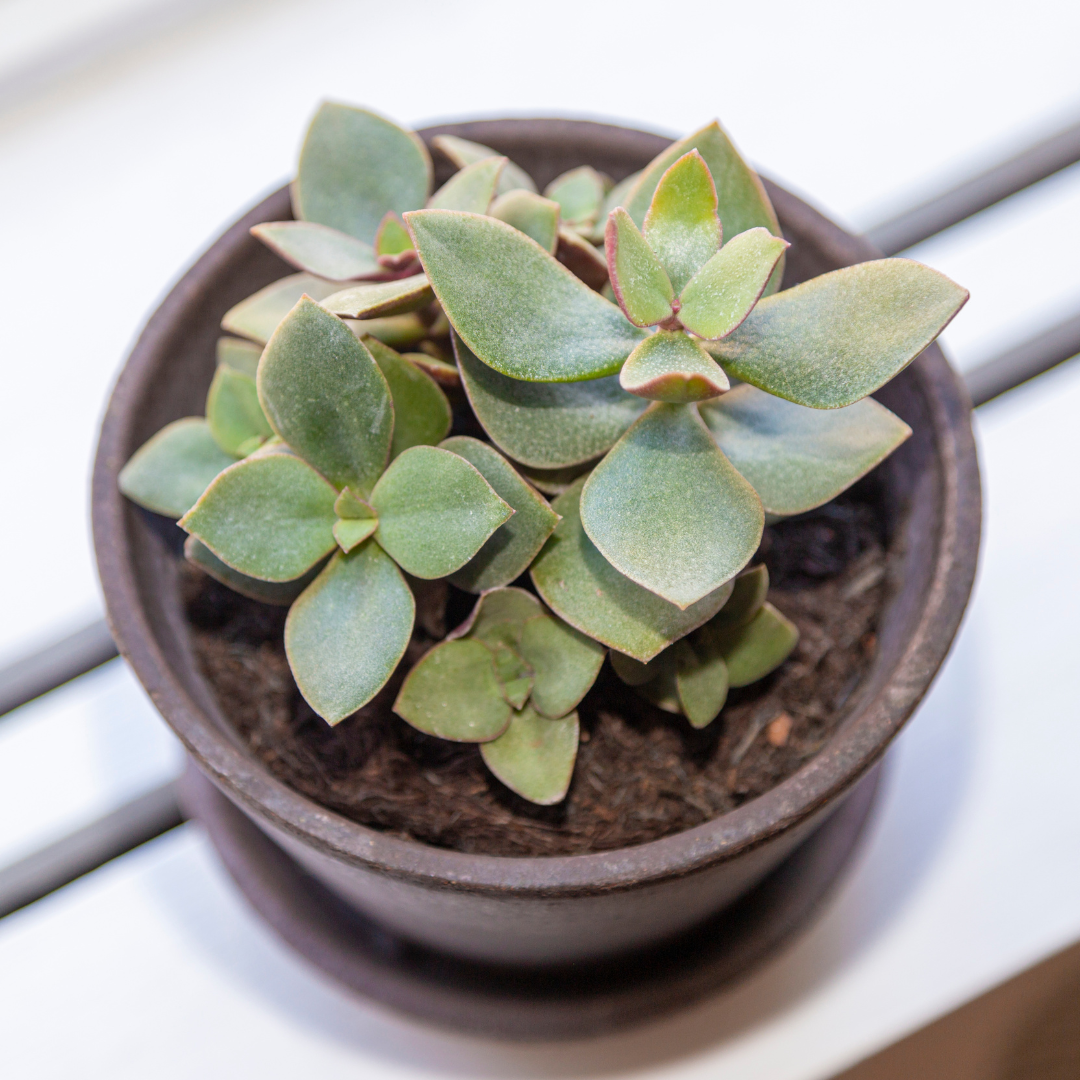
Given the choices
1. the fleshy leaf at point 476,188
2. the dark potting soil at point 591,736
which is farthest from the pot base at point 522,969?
the fleshy leaf at point 476,188

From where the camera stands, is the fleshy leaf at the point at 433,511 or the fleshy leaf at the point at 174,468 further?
the fleshy leaf at the point at 174,468

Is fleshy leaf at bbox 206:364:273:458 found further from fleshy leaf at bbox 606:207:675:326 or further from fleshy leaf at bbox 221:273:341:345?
fleshy leaf at bbox 606:207:675:326

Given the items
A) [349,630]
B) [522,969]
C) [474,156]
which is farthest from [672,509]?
[522,969]

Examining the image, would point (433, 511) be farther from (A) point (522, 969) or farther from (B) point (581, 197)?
(A) point (522, 969)

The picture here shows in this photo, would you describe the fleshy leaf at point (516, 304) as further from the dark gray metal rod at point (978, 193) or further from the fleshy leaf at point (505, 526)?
the dark gray metal rod at point (978, 193)

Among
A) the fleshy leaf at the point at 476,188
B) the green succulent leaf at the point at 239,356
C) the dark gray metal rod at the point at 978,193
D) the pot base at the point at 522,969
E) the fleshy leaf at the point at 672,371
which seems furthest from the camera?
the dark gray metal rod at the point at 978,193

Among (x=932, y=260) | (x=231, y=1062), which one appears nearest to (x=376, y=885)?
(x=231, y=1062)

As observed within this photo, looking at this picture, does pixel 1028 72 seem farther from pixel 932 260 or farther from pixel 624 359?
pixel 624 359
